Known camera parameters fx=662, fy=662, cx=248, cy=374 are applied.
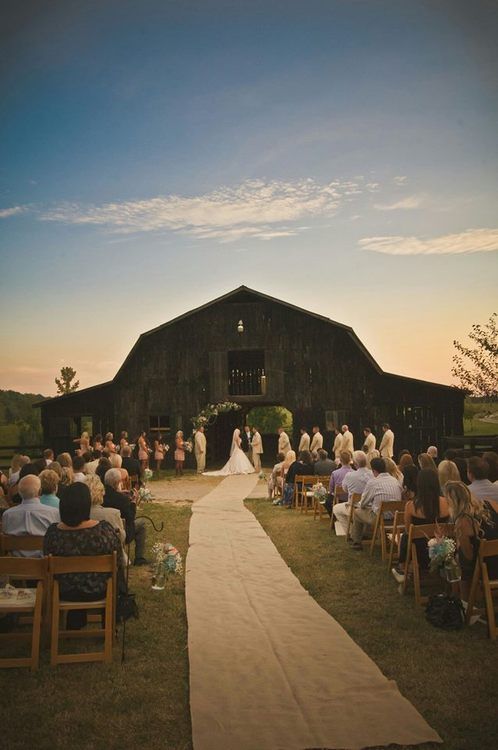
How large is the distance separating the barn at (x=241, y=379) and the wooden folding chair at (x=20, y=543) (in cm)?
2115

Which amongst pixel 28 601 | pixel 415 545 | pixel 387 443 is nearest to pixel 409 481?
pixel 415 545

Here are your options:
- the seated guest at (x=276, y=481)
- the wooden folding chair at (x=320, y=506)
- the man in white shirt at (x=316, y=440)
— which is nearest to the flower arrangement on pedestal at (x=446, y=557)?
the wooden folding chair at (x=320, y=506)

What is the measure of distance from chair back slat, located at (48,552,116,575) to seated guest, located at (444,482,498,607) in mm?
3408

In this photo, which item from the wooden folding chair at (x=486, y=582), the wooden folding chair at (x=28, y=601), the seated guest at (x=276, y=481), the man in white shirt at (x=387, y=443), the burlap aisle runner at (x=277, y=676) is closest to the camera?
the burlap aisle runner at (x=277, y=676)

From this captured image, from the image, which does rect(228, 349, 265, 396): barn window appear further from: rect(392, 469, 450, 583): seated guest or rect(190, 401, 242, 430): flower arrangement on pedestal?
rect(392, 469, 450, 583): seated guest

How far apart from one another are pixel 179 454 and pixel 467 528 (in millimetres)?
20294

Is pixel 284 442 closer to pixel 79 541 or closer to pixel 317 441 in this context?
pixel 317 441

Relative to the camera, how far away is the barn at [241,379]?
27.2 metres

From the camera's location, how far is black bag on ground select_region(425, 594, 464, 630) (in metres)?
6.46

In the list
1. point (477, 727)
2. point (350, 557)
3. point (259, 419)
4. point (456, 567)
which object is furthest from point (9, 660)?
point (259, 419)

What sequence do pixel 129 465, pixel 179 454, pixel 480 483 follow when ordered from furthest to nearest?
pixel 179 454, pixel 129 465, pixel 480 483

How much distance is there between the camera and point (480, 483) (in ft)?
25.7

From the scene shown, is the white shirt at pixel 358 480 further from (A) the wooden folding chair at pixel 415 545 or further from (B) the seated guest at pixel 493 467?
(A) the wooden folding chair at pixel 415 545

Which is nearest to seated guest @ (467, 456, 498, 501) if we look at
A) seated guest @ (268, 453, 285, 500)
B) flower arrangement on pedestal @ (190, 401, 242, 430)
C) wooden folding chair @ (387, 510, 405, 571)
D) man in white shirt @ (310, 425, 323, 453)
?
wooden folding chair @ (387, 510, 405, 571)
